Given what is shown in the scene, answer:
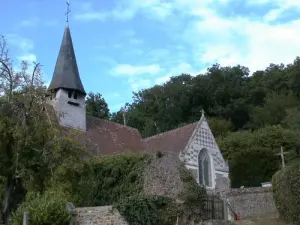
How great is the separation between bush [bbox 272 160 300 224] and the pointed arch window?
36.8 feet

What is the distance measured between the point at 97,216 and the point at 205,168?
15127mm

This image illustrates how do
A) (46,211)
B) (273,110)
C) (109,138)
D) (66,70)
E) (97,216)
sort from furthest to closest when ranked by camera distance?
(273,110) → (66,70) → (109,138) → (97,216) → (46,211)

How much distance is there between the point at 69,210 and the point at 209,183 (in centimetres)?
1578

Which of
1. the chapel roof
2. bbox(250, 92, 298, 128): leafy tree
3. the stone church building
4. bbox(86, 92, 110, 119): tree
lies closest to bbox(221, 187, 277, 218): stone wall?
the stone church building

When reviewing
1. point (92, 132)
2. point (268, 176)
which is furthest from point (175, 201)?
point (268, 176)

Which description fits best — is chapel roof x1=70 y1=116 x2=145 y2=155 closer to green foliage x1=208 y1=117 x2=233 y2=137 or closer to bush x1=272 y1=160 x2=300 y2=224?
bush x1=272 y1=160 x2=300 y2=224

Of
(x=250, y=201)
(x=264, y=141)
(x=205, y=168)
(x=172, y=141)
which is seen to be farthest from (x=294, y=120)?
(x=250, y=201)

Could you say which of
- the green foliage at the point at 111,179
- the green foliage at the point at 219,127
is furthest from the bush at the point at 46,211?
the green foliage at the point at 219,127

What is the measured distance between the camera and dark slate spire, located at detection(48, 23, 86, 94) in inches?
1254

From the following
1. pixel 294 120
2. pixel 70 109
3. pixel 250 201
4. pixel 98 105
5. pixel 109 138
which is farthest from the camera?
pixel 98 105

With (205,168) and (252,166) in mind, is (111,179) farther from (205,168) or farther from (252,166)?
(252,166)

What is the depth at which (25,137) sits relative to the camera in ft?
56.9

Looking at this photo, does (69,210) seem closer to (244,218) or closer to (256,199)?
(244,218)

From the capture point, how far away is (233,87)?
58469 mm
